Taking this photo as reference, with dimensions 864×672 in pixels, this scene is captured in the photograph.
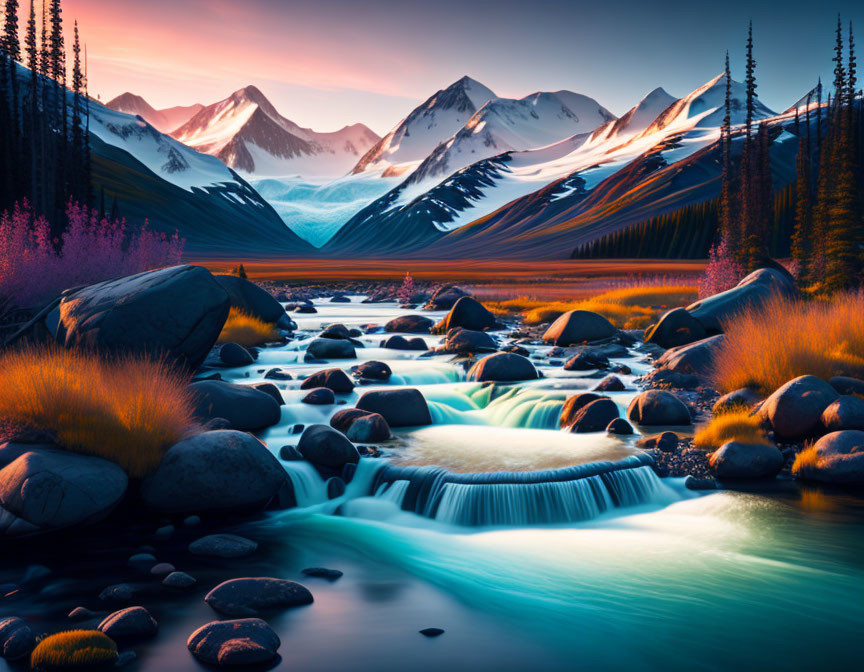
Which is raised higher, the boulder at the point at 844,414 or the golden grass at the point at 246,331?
the boulder at the point at 844,414

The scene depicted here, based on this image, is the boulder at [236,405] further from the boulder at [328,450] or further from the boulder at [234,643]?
the boulder at [234,643]

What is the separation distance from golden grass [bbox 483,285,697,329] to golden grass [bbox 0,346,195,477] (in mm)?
20531

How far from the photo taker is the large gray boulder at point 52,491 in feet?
23.1

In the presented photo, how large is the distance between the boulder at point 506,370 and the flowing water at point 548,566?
4364mm

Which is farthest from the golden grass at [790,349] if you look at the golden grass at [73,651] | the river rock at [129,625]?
the golden grass at [73,651]

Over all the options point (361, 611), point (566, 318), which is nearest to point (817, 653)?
point (361, 611)

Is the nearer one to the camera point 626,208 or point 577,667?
point 577,667

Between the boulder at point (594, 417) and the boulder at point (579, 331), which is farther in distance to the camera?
the boulder at point (579, 331)

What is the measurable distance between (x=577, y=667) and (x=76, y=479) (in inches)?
212

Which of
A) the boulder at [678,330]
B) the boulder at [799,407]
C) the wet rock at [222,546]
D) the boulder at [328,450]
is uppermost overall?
the boulder at [678,330]

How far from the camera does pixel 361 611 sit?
6355 mm

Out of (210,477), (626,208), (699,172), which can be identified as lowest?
(210,477)

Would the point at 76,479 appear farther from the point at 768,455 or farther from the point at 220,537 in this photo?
the point at 768,455

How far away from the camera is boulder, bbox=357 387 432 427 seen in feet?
41.3
